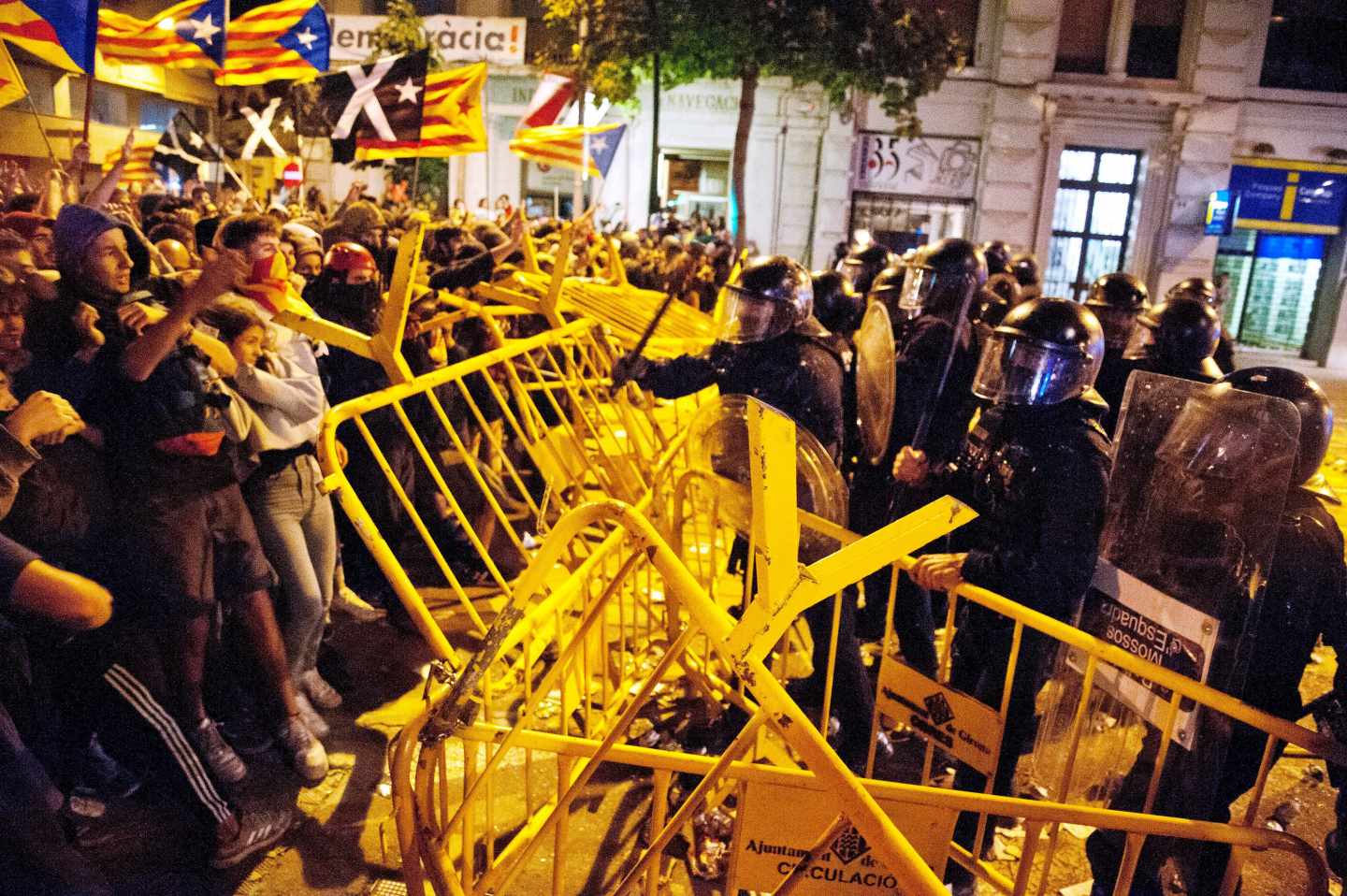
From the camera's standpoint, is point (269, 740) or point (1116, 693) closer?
point (1116, 693)

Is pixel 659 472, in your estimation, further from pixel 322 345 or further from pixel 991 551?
pixel 322 345

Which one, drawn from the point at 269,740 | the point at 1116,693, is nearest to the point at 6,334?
the point at 269,740

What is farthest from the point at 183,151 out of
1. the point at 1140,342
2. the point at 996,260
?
Answer: the point at 1140,342

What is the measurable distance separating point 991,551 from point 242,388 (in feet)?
9.73

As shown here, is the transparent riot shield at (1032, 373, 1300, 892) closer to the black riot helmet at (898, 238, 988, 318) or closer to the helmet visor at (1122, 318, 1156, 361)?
the black riot helmet at (898, 238, 988, 318)

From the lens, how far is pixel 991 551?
9.94ft

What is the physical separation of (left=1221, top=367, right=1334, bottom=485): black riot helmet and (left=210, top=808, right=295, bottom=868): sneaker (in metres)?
3.71

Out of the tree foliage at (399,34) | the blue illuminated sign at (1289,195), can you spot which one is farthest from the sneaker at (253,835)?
the blue illuminated sign at (1289,195)

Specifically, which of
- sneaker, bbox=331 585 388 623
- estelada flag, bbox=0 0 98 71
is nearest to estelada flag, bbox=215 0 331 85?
estelada flag, bbox=0 0 98 71

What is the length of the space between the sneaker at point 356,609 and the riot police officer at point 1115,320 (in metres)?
4.69

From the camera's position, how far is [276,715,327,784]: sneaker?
3635mm

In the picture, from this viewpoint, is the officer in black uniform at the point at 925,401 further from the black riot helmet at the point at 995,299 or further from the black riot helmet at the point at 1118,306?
the black riot helmet at the point at 1118,306

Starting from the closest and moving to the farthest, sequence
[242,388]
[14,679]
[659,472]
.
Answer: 1. [14,679]
2. [242,388]
3. [659,472]

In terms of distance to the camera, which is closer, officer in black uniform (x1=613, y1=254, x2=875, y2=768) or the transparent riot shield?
the transparent riot shield
